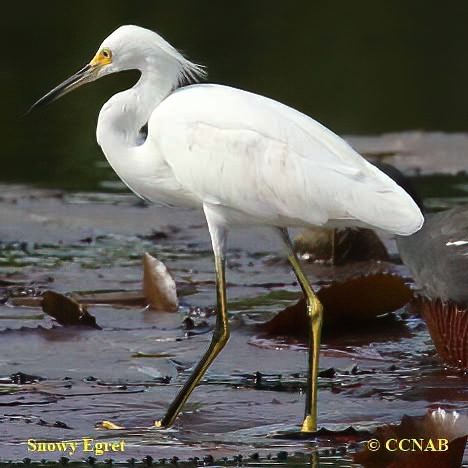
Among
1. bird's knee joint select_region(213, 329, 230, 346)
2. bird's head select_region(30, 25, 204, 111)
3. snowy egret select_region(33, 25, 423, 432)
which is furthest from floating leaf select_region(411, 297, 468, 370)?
bird's head select_region(30, 25, 204, 111)

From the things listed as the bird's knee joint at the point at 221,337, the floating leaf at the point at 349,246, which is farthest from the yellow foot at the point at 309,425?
the floating leaf at the point at 349,246

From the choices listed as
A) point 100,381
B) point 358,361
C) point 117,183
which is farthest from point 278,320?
point 117,183

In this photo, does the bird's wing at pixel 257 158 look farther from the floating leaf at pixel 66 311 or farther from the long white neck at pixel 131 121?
the floating leaf at pixel 66 311

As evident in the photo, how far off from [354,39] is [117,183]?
8955 millimetres

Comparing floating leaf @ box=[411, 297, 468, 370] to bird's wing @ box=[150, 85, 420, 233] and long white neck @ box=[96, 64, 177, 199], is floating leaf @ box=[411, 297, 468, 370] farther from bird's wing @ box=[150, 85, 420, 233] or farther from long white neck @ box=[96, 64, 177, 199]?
long white neck @ box=[96, 64, 177, 199]

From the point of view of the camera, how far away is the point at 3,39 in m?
18.3

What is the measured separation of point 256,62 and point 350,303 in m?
11.4

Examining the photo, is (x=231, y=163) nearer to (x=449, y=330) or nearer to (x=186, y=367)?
(x=186, y=367)

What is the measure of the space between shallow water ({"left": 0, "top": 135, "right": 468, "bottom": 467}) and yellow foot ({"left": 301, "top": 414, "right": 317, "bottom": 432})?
52 millimetres

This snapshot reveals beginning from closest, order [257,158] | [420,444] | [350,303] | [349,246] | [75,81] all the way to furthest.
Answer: [420,444]
[257,158]
[75,81]
[350,303]
[349,246]

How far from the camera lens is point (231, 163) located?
16.8 feet

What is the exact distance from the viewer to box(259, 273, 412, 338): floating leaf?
20.1ft

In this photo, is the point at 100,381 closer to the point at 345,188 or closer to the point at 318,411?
the point at 318,411

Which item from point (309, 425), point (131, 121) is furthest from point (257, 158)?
point (309, 425)
